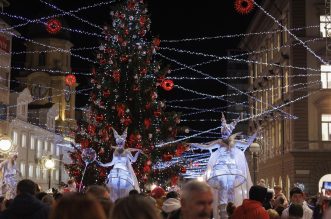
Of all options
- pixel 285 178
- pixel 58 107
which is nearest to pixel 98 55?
pixel 285 178

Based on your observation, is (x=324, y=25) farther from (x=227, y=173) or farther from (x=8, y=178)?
(x=227, y=173)

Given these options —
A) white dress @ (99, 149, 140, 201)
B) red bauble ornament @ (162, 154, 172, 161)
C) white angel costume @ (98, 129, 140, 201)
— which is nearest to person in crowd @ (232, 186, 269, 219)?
white angel costume @ (98, 129, 140, 201)

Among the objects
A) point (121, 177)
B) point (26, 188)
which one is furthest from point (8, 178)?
point (26, 188)

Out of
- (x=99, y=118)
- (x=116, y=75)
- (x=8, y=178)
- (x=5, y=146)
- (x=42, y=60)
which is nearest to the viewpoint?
(x=8, y=178)

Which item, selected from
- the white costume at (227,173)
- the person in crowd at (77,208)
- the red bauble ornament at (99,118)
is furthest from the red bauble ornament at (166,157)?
the person in crowd at (77,208)

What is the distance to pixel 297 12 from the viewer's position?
44500 millimetres

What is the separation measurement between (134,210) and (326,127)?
134 feet

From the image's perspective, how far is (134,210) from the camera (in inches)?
177

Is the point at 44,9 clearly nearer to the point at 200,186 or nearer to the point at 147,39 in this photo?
the point at 147,39

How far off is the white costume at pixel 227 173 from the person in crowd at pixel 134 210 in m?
11.1

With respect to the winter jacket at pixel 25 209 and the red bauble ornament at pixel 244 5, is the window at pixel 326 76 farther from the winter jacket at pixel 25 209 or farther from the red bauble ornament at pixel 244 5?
the winter jacket at pixel 25 209

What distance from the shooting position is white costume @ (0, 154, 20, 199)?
2384 cm

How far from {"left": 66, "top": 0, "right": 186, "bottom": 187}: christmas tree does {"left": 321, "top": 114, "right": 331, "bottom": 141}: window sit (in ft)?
54.2

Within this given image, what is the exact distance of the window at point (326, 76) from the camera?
144 feet
